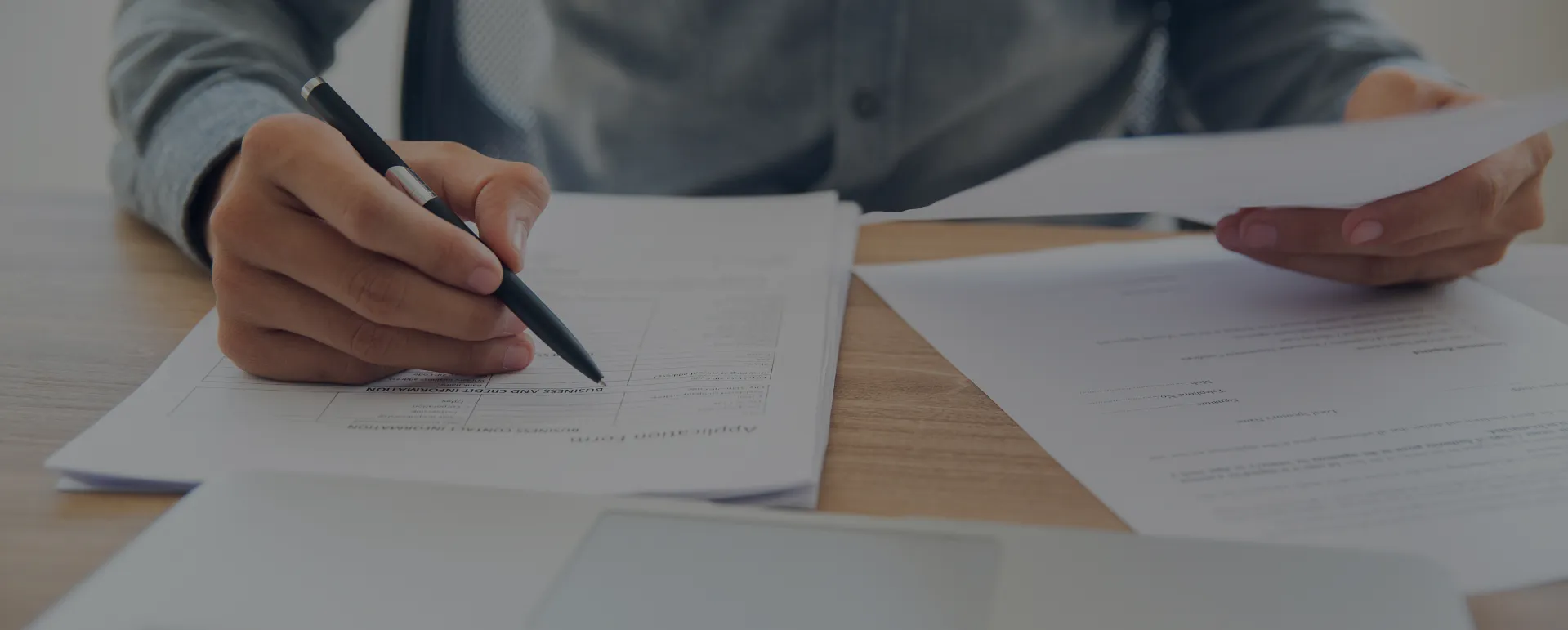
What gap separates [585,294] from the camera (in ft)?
1.82

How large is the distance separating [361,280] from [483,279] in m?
0.05

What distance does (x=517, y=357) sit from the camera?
462mm

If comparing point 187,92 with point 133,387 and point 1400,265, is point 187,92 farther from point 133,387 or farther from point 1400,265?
point 1400,265

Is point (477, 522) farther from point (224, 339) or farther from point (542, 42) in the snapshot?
point (542, 42)

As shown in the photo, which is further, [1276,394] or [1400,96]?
[1400,96]

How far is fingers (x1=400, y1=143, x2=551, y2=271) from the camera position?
0.46 m

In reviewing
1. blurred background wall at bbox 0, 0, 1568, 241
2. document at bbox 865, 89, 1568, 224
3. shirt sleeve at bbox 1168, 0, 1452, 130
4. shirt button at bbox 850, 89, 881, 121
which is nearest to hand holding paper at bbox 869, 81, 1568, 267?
document at bbox 865, 89, 1568, 224

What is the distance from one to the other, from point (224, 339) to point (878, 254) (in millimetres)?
369

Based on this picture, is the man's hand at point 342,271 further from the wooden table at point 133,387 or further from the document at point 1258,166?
the document at point 1258,166

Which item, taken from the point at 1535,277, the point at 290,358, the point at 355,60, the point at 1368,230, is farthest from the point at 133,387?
the point at 355,60

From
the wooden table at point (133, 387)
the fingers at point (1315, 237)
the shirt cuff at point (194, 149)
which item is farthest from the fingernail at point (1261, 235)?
the shirt cuff at point (194, 149)

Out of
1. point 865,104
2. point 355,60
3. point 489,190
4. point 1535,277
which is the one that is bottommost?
point 489,190

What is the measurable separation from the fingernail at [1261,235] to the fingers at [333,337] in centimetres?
39

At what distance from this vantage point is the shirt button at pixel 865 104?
2.73 ft
